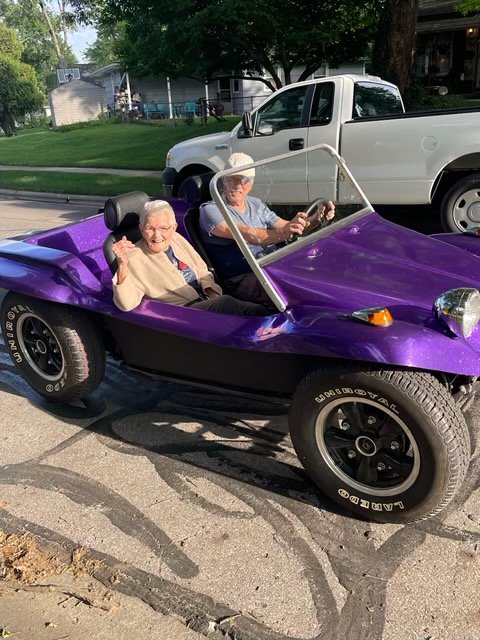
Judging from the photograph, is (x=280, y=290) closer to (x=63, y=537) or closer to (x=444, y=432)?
(x=444, y=432)

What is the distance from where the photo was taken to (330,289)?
2885mm

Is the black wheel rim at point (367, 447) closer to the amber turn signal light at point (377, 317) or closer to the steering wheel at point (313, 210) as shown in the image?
the amber turn signal light at point (377, 317)

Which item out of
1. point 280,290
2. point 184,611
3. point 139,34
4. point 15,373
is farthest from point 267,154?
point 139,34

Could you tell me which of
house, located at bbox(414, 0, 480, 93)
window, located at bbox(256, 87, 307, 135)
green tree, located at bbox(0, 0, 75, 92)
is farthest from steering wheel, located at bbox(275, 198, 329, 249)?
green tree, located at bbox(0, 0, 75, 92)

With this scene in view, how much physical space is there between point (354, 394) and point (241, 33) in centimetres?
1293

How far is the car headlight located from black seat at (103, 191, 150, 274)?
1.86m

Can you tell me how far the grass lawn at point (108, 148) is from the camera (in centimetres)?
1764

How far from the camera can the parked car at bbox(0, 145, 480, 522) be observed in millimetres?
2395

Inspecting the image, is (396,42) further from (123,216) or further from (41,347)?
(41,347)

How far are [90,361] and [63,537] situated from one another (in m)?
1.19

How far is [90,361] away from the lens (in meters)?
3.60

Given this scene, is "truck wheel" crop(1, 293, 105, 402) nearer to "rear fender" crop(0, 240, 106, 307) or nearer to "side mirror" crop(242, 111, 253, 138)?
"rear fender" crop(0, 240, 106, 307)

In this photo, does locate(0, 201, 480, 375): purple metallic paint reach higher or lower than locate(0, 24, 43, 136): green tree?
lower

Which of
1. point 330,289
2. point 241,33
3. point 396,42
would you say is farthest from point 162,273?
point 241,33
